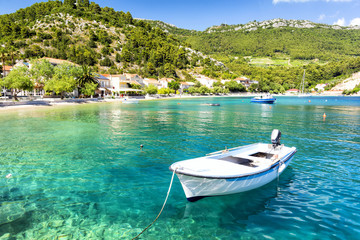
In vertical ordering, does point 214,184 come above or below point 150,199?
above

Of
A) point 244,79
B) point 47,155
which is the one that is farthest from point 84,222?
point 244,79

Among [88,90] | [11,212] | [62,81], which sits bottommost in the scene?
[11,212]

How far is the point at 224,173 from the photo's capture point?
8.91 meters

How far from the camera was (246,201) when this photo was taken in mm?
10109

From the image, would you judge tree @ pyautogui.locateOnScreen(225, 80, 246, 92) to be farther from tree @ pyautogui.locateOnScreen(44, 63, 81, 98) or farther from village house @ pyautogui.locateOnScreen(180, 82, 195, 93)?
tree @ pyautogui.locateOnScreen(44, 63, 81, 98)

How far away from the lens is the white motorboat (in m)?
8.53

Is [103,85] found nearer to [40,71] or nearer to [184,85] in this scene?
[40,71]

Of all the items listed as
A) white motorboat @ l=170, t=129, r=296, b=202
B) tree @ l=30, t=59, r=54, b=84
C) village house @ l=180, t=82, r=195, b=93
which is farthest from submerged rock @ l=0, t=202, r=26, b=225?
village house @ l=180, t=82, r=195, b=93

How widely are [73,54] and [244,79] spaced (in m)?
137

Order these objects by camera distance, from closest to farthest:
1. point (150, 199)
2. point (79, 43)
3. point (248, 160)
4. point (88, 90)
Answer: point (150, 199)
point (248, 160)
point (88, 90)
point (79, 43)

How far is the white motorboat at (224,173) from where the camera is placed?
336 inches

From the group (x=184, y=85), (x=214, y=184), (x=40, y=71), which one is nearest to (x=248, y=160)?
(x=214, y=184)

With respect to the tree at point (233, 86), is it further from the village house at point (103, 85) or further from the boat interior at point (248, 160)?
the boat interior at point (248, 160)

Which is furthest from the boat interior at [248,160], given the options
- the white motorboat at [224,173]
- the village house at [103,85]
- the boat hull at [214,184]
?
the village house at [103,85]
